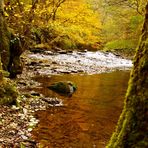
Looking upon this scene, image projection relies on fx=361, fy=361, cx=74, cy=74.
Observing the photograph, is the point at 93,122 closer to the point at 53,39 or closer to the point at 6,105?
the point at 6,105

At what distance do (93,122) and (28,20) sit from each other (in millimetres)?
10628

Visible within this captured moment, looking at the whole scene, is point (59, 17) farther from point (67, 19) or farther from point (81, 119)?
point (81, 119)

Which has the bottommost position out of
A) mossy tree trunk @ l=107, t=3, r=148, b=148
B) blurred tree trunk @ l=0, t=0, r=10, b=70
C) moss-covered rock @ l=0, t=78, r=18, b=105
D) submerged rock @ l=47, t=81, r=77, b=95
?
submerged rock @ l=47, t=81, r=77, b=95

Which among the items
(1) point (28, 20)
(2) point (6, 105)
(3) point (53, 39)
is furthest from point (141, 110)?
(3) point (53, 39)

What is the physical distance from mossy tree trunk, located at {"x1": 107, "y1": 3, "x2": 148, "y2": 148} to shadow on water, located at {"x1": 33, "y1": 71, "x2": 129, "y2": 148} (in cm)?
434

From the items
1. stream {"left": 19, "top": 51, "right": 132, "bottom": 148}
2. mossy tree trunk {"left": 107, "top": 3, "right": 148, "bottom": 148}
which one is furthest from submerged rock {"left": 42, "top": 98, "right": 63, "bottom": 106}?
mossy tree trunk {"left": 107, "top": 3, "right": 148, "bottom": 148}

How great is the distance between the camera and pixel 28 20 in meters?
18.2

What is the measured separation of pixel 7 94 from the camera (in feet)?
28.9

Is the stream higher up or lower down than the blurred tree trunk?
lower down

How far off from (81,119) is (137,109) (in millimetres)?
6591

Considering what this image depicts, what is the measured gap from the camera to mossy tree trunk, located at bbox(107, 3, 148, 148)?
2283mm

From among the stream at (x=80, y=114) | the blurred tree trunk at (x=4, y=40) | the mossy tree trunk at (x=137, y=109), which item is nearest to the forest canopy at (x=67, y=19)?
the blurred tree trunk at (x=4, y=40)

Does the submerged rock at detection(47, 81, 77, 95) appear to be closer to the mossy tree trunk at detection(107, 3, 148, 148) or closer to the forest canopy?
the forest canopy

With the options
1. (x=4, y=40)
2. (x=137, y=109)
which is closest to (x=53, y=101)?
(x=4, y=40)
